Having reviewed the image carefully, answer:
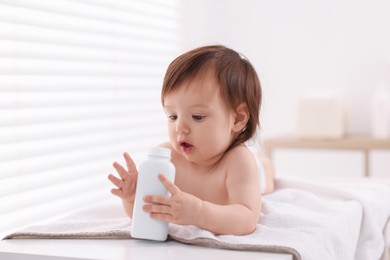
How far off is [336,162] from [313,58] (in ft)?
1.75

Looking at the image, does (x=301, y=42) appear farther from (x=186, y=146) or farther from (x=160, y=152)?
(x=160, y=152)

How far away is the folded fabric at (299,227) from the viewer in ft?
3.50

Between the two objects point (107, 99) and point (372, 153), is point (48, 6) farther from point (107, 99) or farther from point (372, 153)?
point (372, 153)

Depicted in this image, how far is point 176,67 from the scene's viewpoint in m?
1.21

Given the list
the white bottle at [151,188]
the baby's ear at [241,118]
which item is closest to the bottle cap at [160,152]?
the white bottle at [151,188]

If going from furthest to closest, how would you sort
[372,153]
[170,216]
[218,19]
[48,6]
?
[218,19], [372,153], [48,6], [170,216]

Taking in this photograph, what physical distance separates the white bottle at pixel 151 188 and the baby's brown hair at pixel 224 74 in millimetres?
177

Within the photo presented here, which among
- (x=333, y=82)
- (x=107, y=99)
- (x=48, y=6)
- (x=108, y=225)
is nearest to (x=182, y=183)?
(x=108, y=225)

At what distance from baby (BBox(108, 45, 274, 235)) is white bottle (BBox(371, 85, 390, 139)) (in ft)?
5.76

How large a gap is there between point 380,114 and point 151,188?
2.07 meters

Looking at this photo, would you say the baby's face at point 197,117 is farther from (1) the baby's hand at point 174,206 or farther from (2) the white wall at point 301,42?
(2) the white wall at point 301,42

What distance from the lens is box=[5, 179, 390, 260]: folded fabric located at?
107 centimetres

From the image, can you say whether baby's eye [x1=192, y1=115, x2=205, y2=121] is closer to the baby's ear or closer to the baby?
the baby

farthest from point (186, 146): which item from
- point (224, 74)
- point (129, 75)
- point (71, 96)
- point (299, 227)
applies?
point (129, 75)
